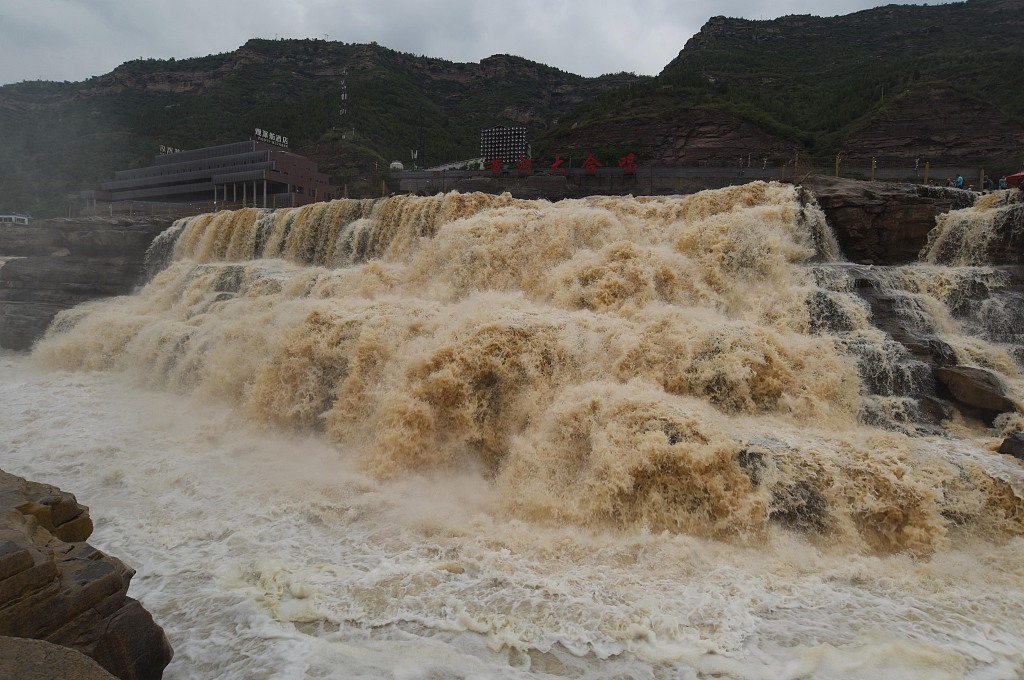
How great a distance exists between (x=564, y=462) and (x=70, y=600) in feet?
15.0

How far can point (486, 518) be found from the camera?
237 inches

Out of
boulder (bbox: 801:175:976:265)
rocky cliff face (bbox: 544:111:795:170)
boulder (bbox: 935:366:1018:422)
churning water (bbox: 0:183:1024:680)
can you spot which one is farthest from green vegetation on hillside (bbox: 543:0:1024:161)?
boulder (bbox: 935:366:1018:422)

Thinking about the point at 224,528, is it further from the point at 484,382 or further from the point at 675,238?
the point at 675,238

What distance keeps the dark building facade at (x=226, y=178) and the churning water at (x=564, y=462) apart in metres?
26.1

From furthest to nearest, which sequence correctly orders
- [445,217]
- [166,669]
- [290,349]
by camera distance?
[445,217] < [290,349] < [166,669]

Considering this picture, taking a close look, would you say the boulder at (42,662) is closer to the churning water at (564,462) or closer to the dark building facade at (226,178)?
the churning water at (564,462)

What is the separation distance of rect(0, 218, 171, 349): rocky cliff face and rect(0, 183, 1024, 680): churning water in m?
4.20

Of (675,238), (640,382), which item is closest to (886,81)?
(675,238)

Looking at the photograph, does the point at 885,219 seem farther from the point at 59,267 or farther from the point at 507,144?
the point at 59,267

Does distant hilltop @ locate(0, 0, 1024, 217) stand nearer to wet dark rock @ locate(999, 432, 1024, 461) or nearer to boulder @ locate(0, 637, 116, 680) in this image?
wet dark rock @ locate(999, 432, 1024, 461)

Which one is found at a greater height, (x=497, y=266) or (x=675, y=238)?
(x=675, y=238)

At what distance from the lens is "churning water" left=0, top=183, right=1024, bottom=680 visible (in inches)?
166

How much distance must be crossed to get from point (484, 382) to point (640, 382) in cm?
209

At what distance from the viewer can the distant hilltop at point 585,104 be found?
104 ft
